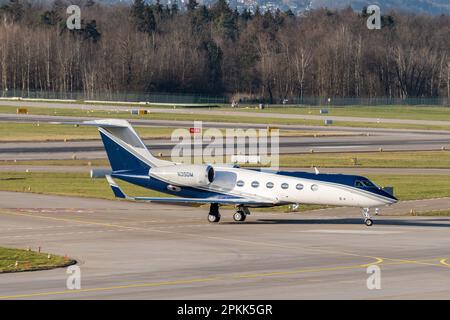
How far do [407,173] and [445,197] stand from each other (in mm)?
15811

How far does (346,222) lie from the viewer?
56281 mm

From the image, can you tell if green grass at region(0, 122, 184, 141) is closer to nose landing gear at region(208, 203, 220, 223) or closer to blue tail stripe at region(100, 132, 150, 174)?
blue tail stripe at region(100, 132, 150, 174)

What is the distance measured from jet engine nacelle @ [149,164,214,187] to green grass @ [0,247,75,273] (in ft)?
42.7

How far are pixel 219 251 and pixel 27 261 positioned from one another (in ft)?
27.7

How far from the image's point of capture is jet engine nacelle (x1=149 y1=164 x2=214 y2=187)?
54.5 meters

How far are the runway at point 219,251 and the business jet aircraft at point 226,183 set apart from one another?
53.9 inches

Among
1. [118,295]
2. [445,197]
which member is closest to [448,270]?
[118,295]

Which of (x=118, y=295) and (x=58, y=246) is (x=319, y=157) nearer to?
(x=58, y=246)

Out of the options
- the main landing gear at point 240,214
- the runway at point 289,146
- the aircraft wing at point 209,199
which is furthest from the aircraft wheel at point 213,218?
the runway at point 289,146

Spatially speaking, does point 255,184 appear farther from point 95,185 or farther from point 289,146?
point 289,146

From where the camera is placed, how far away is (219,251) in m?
44.4

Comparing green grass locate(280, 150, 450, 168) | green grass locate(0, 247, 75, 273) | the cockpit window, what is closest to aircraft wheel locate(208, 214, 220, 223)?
the cockpit window

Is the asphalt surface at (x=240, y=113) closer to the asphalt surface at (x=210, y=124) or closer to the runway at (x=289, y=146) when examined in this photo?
the asphalt surface at (x=210, y=124)

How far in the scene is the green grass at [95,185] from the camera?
224ft
